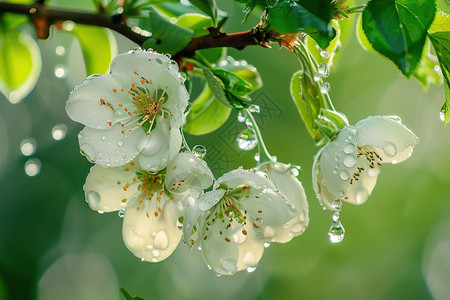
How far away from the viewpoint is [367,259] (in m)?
3.41

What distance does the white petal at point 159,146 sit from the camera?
86 cm

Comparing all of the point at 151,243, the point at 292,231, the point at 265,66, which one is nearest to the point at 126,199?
the point at 151,243

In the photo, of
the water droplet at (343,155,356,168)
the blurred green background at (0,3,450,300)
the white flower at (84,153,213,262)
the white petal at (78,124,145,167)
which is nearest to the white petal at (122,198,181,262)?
the white flower at (84,153,213,262)

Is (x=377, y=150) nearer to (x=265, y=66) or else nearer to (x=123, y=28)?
(x=123, y=28)

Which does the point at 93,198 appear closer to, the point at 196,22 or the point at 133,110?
the point at 133,110

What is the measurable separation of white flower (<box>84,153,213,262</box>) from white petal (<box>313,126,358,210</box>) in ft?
0.78

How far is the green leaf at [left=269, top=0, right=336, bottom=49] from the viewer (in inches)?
29.7

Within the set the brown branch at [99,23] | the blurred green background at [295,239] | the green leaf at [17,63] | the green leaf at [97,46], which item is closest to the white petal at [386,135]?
the brown branch at [99,23]

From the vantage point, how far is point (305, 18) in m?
0.76

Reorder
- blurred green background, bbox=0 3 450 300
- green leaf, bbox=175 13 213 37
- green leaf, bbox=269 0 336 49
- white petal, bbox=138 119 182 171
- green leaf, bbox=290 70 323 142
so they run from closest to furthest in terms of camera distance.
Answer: green leaf, bbox=269 0 336 49 < white petal, bbox=138 119 182 171 < green leaf, bbox=290 70 323 142 < green leaf, bbox=175 13 213 37 < blurred green background, bbox=0 3 450 300

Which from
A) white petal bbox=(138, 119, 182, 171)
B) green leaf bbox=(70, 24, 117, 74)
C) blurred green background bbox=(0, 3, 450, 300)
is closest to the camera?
white petal bbox=(138, 119, 182, 171)

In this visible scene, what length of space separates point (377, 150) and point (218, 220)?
0.33m

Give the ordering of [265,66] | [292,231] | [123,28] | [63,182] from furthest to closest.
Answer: [63,182] < [265,66] < [123,28] < [292,231]

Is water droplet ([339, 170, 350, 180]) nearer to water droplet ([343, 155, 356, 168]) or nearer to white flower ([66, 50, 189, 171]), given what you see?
water droplet ([343, 155, 356, 168])
